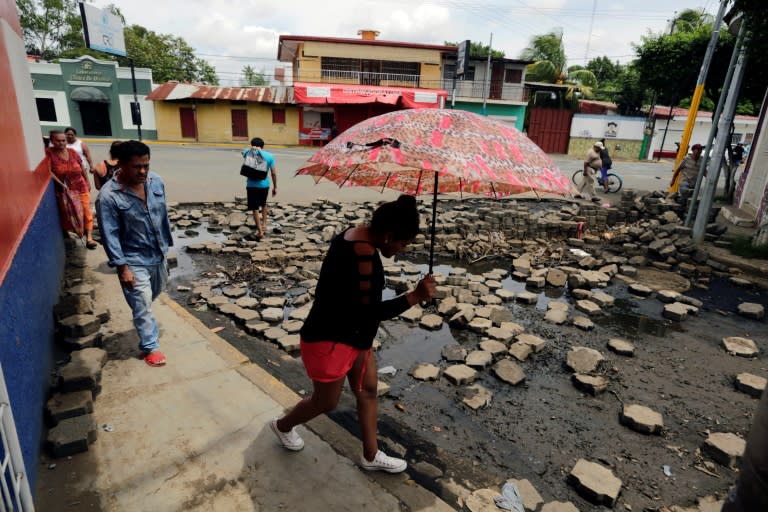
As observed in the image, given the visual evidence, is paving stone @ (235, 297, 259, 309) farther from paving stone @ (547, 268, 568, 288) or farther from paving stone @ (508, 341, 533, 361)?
paving stone @ (547, 268, 568, 288)

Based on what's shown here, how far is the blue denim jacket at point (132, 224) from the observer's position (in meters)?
3.08

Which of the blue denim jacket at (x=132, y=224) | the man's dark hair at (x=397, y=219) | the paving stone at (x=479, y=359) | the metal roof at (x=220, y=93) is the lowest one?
the paving stone at (x=479, y=359)

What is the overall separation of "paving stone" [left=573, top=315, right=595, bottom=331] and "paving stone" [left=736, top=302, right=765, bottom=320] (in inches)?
85.8

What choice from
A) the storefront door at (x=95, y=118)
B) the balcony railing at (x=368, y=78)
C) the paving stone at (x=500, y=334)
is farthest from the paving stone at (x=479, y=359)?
the storefront door at (x=95, y=118)

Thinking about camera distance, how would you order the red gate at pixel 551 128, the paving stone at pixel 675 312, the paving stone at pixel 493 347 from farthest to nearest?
the red gate at pixel 551 128, the paving stone at pixel 675 312, the paving stone at pixel 493 347

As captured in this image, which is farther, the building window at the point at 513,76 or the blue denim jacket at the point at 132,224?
the building window at the point at 513,76

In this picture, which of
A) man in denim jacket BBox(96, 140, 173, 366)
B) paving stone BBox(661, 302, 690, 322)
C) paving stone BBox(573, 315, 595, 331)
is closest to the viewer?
man in denim jacket BBox(96, 140, 173, 366)

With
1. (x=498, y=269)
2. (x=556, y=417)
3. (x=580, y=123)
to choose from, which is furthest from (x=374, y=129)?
(x=580, y=123)

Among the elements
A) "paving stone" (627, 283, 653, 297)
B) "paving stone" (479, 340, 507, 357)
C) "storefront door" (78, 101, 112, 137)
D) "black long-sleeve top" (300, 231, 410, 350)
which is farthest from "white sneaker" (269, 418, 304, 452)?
"storefront door" (78, 101, 112, 137)

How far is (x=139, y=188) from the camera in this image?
3.27 m

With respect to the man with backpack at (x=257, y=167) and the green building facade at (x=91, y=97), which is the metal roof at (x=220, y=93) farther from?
the man with backpack at (x=257, y=167)

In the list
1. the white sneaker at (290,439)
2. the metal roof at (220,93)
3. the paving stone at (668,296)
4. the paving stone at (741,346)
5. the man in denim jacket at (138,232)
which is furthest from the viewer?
the metal roof at (220,93)

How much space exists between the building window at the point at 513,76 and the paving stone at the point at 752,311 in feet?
91.4

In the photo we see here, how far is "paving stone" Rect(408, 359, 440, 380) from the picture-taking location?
3.85 metres
